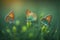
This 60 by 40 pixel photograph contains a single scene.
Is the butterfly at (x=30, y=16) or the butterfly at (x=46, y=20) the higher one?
the butterfly at (x=30, y=16)

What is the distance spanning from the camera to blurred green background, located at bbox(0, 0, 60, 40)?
1.99 meters

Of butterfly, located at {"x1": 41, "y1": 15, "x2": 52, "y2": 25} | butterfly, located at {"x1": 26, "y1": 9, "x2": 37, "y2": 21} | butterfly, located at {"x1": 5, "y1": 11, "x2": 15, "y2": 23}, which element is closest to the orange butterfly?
butterfly, located at {"x1": 5, "y1": 11, "x2": 15, "y2": 23}

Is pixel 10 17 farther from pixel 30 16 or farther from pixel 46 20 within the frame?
pixel 46 20

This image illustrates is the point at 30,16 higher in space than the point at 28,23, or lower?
higher

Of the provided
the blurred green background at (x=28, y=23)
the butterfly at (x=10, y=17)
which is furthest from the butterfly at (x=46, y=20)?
the butterfly at (x=10, y=17)

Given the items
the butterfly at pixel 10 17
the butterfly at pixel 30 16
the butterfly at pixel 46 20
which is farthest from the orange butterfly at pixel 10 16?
the butterfly at pixel 46 20

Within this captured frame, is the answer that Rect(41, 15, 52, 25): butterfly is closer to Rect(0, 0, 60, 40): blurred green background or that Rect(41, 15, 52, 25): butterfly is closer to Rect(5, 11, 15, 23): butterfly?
Rect(0, 0, 60, 40): blurred green background

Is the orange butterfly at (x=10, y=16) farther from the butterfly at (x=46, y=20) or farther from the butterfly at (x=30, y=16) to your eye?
the butterfly at (x=46, y=20)

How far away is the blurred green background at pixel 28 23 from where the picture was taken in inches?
78.2

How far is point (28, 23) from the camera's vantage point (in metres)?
2.01

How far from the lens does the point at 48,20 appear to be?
2.00m

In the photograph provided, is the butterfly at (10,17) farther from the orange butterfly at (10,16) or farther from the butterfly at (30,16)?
the butterfly at (30,16)

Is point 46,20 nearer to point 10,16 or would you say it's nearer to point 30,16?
point 30,16

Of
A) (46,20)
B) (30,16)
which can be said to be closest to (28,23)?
(30,16)
